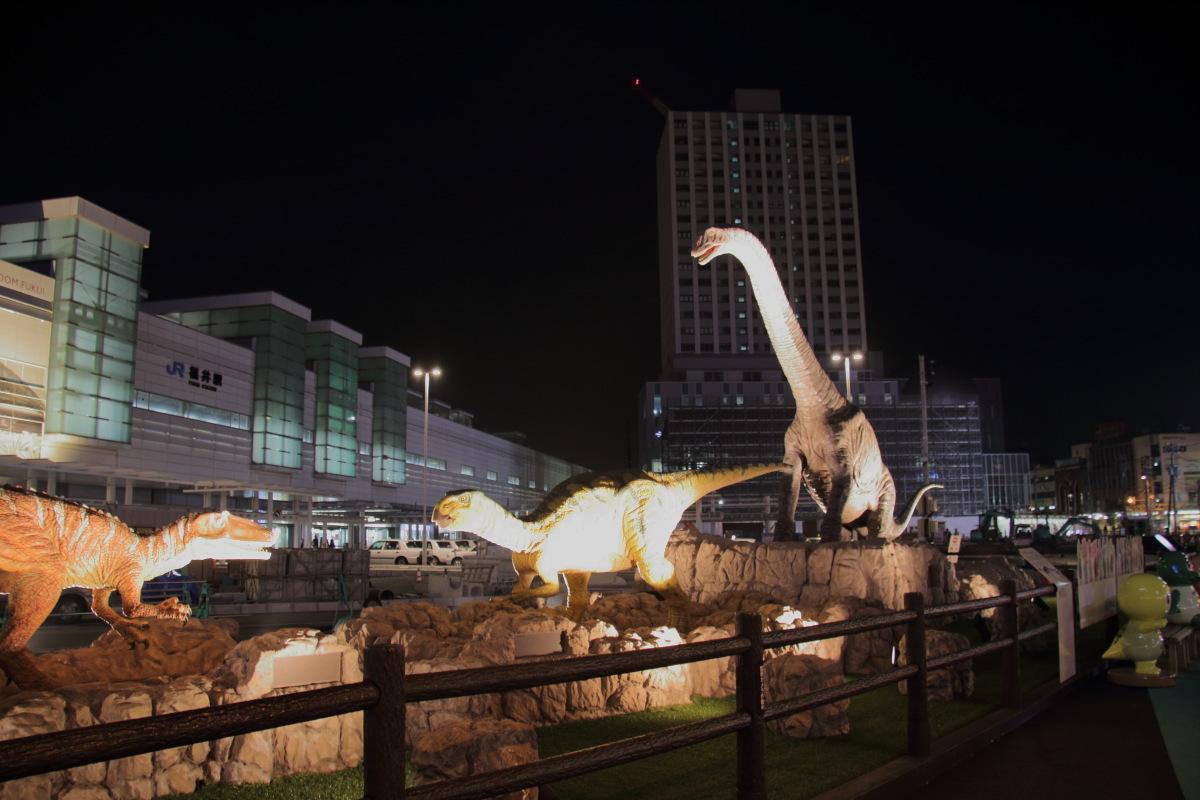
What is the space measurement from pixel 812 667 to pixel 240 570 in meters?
14.4

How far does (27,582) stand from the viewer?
414cm

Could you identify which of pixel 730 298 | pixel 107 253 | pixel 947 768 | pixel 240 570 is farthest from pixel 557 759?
pixel 730 298

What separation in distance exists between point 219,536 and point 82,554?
726 millimetres

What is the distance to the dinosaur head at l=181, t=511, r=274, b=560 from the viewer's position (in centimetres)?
492

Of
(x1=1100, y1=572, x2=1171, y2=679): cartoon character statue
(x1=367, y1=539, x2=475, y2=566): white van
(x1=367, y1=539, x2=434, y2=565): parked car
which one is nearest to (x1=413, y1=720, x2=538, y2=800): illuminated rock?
(x1=1100, y1=572, x2=1171, y2=679): cartoon character statue

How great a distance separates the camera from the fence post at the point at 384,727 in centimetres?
186

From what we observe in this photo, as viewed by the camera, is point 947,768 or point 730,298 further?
point 730,298

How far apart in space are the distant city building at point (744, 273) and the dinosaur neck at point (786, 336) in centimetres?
4718

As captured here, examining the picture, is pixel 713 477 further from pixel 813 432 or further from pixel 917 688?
pixel 917 688

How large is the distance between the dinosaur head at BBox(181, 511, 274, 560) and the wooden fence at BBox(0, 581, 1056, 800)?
3.15m

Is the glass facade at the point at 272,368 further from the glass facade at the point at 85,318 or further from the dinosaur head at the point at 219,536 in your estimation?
the dinosaur head at the point at 219,536

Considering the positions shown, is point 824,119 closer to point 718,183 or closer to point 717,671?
point 718,183

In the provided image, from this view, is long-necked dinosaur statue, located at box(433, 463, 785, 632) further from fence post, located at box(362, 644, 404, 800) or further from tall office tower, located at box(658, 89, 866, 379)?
tall office tower, located at box(658, 89, 866, 379)

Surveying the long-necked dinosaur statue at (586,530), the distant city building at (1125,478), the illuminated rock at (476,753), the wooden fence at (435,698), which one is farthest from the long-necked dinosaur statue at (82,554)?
the distant city building at (1125,478)
